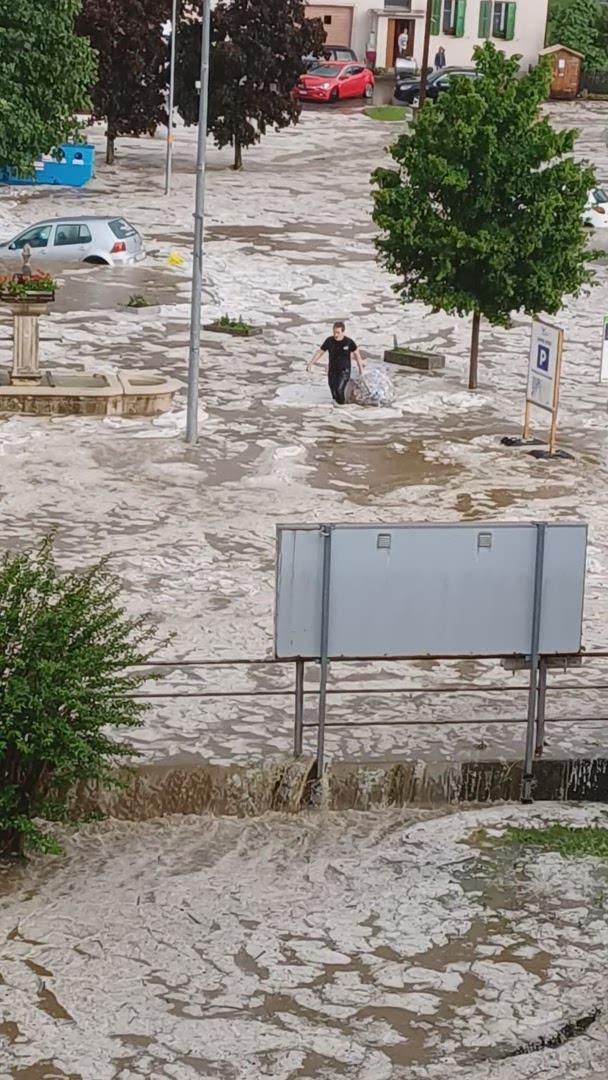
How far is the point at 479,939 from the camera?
509 inches

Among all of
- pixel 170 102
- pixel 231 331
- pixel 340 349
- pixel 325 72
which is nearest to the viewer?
pixel 340 349

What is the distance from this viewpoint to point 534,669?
49.2ft

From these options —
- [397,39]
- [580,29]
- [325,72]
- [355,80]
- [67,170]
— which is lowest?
[67,170]

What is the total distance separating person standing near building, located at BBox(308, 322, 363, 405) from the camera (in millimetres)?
27125

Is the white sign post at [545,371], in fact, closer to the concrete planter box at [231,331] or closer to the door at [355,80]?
the concrete planter box at [231,331]

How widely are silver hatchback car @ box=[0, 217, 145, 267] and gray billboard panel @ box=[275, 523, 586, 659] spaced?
23.3 meters

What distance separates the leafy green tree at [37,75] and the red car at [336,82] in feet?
81.7

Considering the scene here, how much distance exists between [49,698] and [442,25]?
5599cm

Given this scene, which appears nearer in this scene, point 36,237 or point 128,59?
point 36,237

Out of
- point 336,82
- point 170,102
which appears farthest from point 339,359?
point 336,82

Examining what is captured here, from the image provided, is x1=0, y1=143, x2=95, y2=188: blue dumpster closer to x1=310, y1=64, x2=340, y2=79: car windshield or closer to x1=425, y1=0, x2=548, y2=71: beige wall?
x1=310, y1=64, x2=340, y2=79: car windshield

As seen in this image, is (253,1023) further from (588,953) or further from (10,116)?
(10,116)

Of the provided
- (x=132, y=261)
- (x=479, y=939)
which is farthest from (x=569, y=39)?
(x=479, y=939)

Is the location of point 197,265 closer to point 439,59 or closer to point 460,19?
point 439,59
